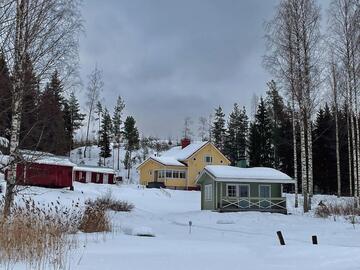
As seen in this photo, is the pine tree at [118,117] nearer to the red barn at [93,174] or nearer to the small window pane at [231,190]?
the red barn at [93,174]

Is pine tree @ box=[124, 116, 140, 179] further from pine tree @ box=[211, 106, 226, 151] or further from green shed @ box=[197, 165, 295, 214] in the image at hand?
green shed @ box=[197, 165, 295, 214]

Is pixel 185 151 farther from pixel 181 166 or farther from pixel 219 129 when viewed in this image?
pixel 219 129

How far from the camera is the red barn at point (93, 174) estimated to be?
51375mm

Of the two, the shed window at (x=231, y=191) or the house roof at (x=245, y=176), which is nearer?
the house roof at (x=245, y=176)

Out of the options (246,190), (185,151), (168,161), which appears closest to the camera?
(246,190)

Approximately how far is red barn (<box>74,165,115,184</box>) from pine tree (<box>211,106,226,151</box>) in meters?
26.5

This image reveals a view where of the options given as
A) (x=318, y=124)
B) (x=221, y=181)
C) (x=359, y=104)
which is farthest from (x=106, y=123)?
(x=359, y=104)

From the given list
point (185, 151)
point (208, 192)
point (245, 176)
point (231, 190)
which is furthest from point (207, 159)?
point (245, 176)

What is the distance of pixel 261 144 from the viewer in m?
55.0

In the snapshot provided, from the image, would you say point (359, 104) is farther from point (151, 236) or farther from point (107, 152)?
point (107, 152)

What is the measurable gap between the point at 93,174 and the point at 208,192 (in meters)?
26.1

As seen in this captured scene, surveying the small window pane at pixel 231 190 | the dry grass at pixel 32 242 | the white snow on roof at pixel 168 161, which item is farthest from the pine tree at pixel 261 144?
the dry grass at pixel 32 242

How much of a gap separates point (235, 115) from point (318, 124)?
24796mm

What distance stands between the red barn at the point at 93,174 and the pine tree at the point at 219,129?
26.5 meters
